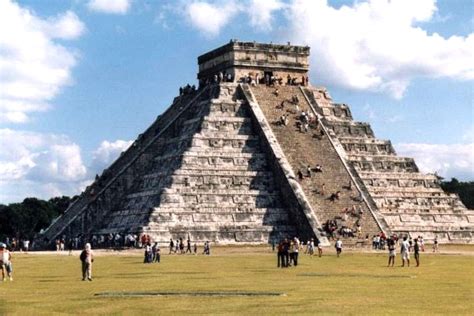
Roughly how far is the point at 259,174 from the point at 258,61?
10.6 meters

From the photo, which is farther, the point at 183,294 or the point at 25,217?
the point at 25,217

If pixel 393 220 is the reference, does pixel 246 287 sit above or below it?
below

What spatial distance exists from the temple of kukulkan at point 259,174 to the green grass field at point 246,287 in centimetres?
1313

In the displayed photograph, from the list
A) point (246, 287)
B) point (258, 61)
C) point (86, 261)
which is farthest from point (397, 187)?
point (246, 287)

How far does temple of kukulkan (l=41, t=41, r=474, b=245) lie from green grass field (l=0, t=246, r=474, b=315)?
13133 mm

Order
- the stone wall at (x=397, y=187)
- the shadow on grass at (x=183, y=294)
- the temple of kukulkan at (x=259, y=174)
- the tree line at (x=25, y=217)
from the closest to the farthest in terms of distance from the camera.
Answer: the shadow on grass at (x=183, y=294) → the temple of kukulkan at (x=259, y=174) → the stone wall at (x=397, y=187) → the tree line at (x=25, y=217)

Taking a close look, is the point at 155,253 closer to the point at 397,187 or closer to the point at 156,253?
the point at 156,253

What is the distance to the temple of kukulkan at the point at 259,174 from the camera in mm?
51750

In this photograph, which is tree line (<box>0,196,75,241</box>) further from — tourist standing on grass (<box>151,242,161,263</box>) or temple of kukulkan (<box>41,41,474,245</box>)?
tourist standing on grass (<box>151,242,161,263</box>)

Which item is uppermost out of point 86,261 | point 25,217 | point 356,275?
point 25,217

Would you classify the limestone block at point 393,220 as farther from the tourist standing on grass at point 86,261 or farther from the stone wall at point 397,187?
the tourist standing on grass at point 86,261

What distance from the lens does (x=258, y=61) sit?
62.5 m

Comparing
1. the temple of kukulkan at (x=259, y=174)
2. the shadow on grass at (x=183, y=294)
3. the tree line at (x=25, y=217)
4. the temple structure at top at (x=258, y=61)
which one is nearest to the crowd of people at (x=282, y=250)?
the temple of kukulkan at (x=259, y=174)

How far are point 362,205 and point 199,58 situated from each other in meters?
18.8
